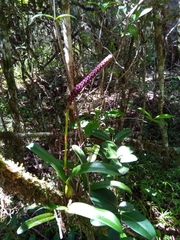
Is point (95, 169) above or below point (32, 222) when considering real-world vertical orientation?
above

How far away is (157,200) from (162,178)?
1.27 ft

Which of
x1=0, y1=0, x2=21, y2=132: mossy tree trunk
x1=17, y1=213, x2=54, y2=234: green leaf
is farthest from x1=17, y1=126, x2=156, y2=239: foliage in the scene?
x1=0, y1=0, x2=21, y2=132: mossy tree trunk

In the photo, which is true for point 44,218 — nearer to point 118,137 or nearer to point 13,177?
point 13,177

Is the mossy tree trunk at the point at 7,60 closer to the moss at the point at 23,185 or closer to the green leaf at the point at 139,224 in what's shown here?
the moss at the point at 23,185

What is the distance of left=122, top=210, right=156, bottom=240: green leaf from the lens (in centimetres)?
102

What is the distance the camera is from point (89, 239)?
1320 mm

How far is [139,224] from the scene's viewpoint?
41.5 inches

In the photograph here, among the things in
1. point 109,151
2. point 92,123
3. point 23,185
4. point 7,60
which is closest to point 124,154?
point 109,151

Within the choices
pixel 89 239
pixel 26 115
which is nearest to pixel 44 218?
pixel 89 239

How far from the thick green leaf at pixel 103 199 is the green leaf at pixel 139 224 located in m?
0.07

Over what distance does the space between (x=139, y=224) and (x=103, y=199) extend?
192 mm

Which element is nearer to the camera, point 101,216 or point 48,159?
point 101,216

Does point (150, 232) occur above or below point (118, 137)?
below

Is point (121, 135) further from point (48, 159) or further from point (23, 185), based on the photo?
point (23, 185)
